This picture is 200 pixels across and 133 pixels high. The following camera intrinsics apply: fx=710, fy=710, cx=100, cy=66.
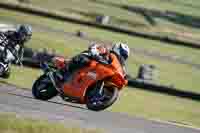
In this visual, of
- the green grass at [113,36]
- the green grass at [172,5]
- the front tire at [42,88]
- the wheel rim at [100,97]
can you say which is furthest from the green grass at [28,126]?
the green grass at [172,5]

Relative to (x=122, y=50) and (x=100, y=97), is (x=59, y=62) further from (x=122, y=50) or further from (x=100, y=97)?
(x=122, y=50)

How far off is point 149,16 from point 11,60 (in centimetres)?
3079

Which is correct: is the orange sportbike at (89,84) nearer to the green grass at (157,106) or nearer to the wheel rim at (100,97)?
the wheel rim at (100,97)

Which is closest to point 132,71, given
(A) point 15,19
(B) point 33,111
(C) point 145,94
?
(C) point 145,94

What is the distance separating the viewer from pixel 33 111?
14.0m

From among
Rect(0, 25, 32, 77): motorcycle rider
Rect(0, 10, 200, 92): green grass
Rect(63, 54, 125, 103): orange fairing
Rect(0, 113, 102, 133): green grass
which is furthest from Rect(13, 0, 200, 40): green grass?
Rect(0, 113, 102, 133): green grass

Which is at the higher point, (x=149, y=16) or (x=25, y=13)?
(x=25, y=13)

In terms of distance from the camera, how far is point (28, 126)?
417 inches

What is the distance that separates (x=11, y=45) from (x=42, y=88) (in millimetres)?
3568

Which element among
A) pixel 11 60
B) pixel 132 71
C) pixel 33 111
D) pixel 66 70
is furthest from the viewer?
pixel 132 71

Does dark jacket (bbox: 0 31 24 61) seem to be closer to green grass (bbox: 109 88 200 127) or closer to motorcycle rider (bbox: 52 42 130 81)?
green grass (bbox: 109 88 200 127)

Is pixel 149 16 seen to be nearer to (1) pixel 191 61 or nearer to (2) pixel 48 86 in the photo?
(1) pixel 191 61

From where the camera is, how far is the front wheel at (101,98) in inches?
618

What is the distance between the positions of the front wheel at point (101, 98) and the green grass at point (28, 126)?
13.9 feet
